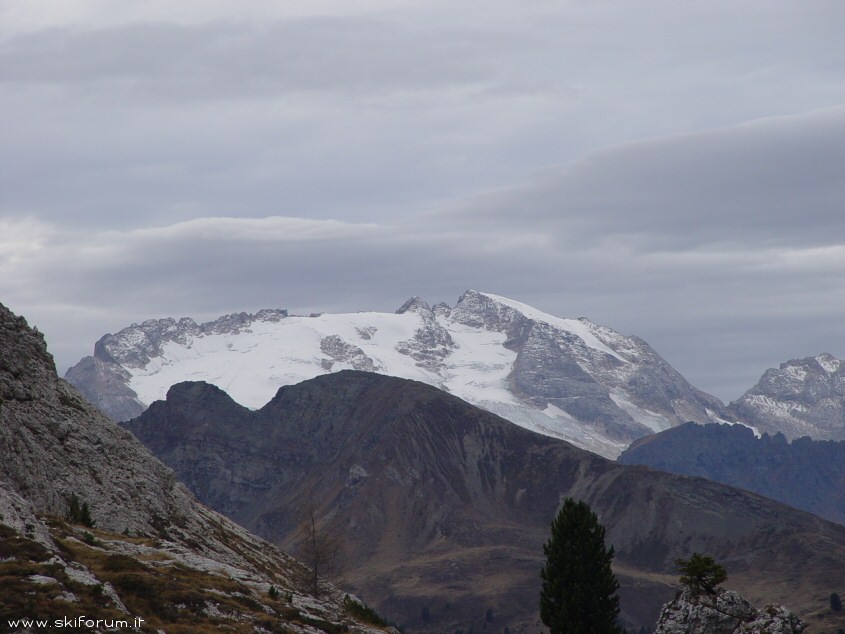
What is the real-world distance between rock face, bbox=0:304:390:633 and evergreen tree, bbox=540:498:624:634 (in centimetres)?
1926

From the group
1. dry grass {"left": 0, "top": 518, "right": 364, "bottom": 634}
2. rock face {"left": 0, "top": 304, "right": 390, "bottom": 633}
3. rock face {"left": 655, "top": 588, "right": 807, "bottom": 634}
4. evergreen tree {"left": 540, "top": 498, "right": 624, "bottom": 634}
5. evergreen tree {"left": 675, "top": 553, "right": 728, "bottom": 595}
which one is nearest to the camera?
dry grass {"left": 0, "top": 518, "right": 364, "bottom": 634}

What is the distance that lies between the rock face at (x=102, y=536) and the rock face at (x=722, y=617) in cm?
2338

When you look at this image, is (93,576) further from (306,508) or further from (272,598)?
(306,508)

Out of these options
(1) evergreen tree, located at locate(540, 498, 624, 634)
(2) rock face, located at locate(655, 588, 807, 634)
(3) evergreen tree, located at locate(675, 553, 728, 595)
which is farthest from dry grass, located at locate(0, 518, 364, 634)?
(3) evergreen tree, located at locate(675, 553, 728, 595)

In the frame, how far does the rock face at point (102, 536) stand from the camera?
68.9m

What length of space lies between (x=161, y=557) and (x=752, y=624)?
142 feet

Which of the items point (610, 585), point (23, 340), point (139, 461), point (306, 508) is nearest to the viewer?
point (610, 585)

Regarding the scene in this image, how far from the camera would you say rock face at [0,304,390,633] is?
68.9m

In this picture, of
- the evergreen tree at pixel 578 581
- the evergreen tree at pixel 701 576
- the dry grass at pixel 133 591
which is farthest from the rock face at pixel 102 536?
the evergreen tree at pixel 701 576

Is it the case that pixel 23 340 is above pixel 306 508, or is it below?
above

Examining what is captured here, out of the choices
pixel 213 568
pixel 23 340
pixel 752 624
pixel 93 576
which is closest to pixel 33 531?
pixel 93 576

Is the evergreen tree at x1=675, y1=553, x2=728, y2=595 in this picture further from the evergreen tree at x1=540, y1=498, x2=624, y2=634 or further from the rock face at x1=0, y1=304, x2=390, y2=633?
the rock face at x1=0, y1=304, x2=390, y2=633

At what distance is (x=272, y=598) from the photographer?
82312mm

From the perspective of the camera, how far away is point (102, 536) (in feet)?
288
